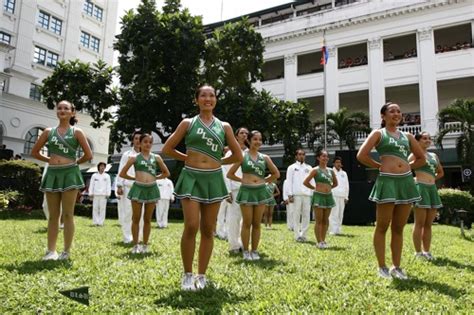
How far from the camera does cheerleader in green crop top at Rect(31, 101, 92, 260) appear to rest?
5.84 m

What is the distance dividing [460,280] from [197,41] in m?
18.6

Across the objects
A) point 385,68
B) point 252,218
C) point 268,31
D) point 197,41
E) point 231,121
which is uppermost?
point 268,31

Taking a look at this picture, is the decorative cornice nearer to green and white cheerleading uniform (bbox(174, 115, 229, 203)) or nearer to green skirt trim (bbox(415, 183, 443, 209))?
green skirt trim (bbox(415, 183, 443, 209))

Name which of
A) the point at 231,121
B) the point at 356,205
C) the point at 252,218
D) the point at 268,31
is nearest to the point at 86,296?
the point at 252,218

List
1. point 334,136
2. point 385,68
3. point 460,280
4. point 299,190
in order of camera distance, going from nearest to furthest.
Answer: point 460,280 → point 299,190 → point 334,136 → point 385,68

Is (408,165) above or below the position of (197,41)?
below

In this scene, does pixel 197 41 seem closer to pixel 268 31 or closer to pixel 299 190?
pixel 299 190

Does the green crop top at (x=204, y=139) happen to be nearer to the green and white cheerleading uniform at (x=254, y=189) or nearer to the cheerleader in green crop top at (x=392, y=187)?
the cheerleader in green crop top at (x=392, y=187)

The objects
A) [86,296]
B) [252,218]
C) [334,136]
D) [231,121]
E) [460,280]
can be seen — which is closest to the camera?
[86,296]

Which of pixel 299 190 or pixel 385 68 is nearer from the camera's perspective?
pixel 299 190

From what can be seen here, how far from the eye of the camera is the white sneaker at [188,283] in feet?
14.1

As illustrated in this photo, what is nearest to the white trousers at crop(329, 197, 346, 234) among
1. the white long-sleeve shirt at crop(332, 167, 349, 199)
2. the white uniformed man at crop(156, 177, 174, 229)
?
the white long-sleeve shirt at crop(332, 167, 349, 199)

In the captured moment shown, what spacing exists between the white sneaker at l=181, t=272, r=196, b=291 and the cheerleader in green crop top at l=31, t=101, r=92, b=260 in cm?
237

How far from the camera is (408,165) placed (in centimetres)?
541
